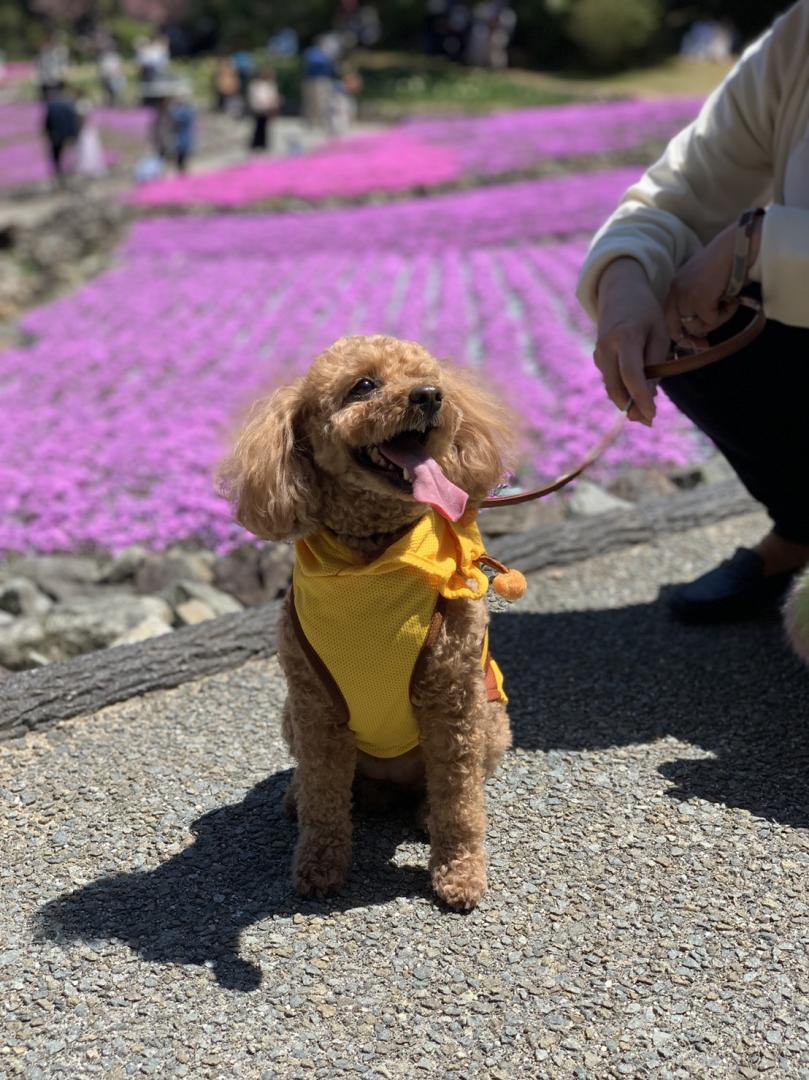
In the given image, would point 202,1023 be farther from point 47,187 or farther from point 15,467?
point 47,187

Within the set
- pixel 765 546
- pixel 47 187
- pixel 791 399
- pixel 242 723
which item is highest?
pixel 791 399

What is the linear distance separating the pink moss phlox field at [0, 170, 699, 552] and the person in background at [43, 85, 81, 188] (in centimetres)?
474

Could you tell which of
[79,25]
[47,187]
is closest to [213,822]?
[47,187]

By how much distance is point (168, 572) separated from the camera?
13.3 feet

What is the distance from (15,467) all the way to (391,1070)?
4077mm

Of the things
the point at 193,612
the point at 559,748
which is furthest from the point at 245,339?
the point at 559,748

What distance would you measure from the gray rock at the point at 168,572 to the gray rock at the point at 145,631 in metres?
0.40

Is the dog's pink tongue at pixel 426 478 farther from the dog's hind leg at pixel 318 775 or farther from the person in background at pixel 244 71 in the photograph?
the person in background at pixel 244 71

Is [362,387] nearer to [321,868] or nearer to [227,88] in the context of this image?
[321,868]

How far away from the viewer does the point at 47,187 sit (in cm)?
1691

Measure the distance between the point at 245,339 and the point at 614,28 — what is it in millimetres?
20358

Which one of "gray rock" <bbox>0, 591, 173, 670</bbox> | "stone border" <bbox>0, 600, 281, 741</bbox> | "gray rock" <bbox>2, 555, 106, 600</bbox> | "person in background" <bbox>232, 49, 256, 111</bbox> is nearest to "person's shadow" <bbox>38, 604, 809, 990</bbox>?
"stone border" <bbox>0, 600, 281, 741</bbox>

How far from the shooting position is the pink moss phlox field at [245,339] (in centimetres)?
477

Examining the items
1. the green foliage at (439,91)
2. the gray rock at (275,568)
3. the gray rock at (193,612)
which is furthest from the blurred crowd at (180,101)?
the gray rock at (193,612)
